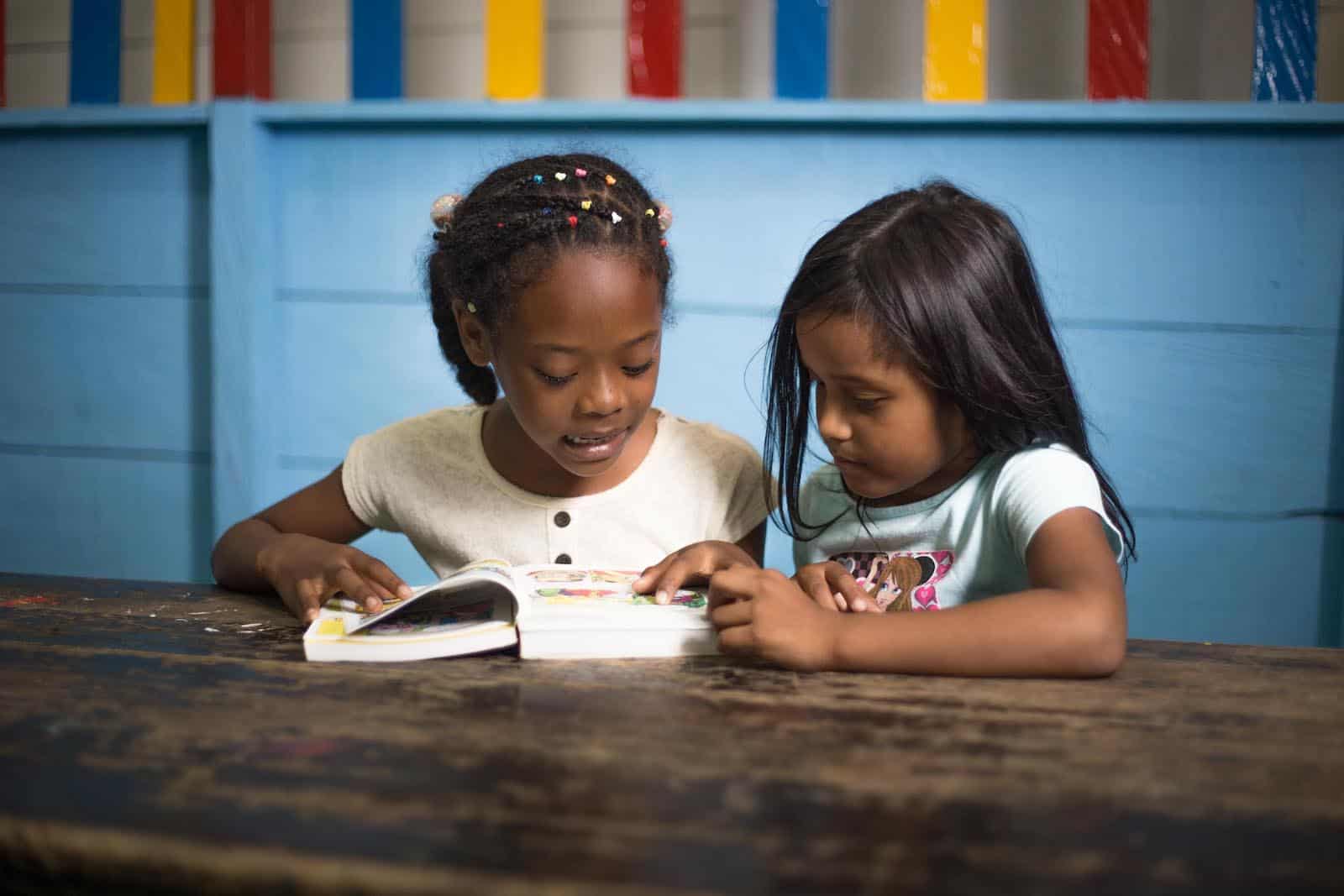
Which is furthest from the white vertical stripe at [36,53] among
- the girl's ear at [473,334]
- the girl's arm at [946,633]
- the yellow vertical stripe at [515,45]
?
the girl's arm at [946,633]

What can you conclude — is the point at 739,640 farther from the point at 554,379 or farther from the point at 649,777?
the point at 554,379

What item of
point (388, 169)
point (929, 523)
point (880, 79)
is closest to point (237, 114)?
point (388, 169)

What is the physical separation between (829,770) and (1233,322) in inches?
64.4

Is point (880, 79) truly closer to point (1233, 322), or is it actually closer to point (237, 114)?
point (1233, 322)

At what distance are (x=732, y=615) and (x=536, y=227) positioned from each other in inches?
22.3

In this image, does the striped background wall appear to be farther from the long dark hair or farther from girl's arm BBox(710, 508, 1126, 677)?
girl's arm BBox(710, 508, 1126, 677)

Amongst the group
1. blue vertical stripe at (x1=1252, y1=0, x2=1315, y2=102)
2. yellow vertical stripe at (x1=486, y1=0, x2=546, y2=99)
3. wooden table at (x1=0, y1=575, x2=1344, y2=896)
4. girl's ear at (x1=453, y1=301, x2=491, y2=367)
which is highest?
yellow vertical stripe at (x1=486, y1=0, x2=546, y2=99)

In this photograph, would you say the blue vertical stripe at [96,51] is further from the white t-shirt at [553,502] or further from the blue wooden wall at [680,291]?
the white t-shirt at [553,502]

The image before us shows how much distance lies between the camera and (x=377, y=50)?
230 cm

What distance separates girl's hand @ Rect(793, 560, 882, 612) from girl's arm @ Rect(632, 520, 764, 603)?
0.06 metres

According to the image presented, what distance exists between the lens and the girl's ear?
1384mm

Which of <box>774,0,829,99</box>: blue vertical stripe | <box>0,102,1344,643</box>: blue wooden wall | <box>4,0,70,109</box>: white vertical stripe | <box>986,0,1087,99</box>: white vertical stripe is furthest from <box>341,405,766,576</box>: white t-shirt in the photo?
<box>4,0,70,109</box>: white vertical stripe

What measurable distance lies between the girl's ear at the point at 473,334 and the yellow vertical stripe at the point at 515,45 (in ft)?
3.33

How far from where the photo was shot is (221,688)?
2.81ft
